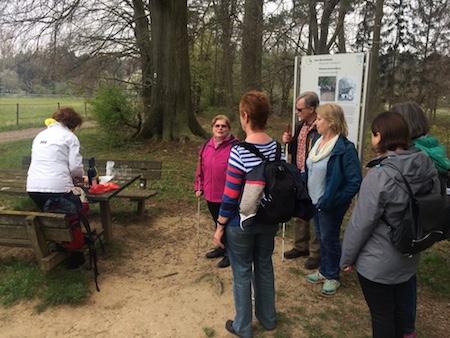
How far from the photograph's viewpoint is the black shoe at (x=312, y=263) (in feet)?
13.0

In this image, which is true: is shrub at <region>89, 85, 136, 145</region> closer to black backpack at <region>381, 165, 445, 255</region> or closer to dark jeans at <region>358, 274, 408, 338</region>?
dark jeans at <region>358, 274, 408, 338</region>

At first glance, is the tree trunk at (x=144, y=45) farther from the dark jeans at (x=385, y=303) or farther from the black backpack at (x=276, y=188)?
the dark jeans at (x=385, y=303)

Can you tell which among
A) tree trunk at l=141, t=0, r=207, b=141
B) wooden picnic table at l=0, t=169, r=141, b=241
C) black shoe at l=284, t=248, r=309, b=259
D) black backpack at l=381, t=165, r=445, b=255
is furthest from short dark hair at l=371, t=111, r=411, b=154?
Result: tree trunk at l=141, t=0, r=207, b=141

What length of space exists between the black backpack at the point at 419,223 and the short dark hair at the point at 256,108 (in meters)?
0.87

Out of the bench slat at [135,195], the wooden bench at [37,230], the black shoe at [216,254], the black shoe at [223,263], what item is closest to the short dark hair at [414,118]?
the black shoe at [223,263]

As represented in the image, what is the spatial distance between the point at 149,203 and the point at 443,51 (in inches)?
429

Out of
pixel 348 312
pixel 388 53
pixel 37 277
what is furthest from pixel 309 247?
pixel 388 53

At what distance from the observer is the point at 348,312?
3.21 m

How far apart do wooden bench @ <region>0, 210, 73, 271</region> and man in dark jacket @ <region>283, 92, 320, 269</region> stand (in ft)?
7.75

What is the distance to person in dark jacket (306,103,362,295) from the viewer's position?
3133mm

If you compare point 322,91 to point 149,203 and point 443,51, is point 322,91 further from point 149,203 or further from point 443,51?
point 443,51

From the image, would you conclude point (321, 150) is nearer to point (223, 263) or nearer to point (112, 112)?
point (223, 263)

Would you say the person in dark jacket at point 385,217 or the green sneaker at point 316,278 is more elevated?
the person in dark jacket at point 385,217

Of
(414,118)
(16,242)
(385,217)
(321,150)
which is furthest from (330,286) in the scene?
(16,242)
